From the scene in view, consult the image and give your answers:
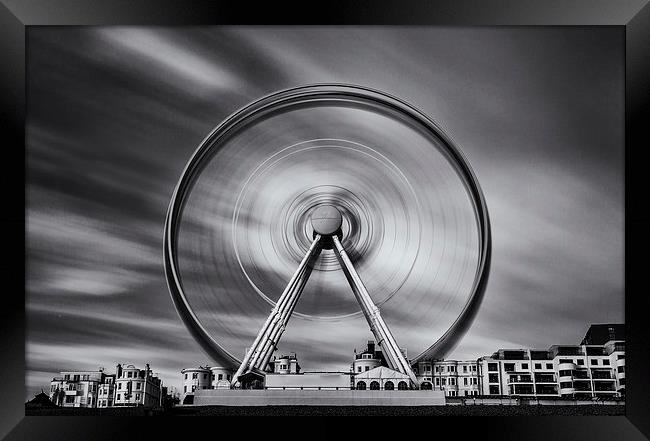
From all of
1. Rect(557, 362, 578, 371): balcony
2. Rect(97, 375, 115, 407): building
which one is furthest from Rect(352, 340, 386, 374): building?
Rect(97, 375, 115, 407): building

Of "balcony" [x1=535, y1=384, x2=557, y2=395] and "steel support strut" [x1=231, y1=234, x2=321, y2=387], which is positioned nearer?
"balcony" [x1=535, y1=384, x2=557, y2=395]

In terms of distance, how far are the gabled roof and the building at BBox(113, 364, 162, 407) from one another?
190cm

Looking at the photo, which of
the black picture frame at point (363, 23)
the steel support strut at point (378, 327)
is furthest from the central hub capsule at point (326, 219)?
the black picture frame at point (363, 23)

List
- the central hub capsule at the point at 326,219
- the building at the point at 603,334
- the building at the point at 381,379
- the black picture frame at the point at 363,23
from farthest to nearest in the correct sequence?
1. the central hub capsule at the point at 326,219
2. the building at the point at 381,379
3. the building at the point at 603,334
4. the black picture frame at the point at 363,23

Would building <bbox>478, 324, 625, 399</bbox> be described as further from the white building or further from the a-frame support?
the a-frame support

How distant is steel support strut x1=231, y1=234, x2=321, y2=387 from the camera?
724cm

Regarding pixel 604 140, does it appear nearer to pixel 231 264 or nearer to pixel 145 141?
pixel 231 264

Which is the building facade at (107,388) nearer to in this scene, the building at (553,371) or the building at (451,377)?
the building at (451,377)

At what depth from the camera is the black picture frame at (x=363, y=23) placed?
19.8ft

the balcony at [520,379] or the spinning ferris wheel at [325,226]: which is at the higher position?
the spinning ferris wheel at [325,226]

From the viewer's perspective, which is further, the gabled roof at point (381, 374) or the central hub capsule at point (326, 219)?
the central hub capsule at point (326, 219)

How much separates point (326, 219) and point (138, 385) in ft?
8.10

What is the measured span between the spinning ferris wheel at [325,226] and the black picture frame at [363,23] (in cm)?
124

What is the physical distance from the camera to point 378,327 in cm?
729
